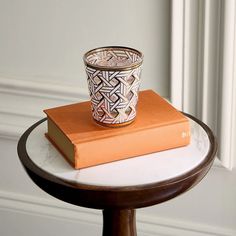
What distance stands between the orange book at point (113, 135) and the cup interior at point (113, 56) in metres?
0.06

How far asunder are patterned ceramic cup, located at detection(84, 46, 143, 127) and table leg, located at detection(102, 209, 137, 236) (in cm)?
12

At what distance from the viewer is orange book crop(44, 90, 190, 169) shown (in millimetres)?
749

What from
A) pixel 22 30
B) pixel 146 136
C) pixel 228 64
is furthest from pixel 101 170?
pixel 22 30

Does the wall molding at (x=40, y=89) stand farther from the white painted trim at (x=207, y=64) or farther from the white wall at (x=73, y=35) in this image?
the white painted trim at (x=207, y=64)

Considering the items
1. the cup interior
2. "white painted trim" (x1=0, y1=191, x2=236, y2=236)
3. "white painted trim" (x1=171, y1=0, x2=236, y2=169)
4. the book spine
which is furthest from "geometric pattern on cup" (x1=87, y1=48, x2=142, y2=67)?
"white painted trim" (x1=0, y1=191, x2=236, y2=236)

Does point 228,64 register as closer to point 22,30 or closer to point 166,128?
point 166,128

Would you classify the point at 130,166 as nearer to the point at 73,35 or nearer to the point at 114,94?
the point at 114,94

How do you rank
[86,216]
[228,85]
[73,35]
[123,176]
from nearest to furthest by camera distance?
[123,176]
[228,85]
[73,35]
[86,216]

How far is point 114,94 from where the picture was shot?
76 cm

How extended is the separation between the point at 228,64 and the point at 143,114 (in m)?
0.24

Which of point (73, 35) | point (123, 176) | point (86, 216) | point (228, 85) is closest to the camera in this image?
point (123, 176)

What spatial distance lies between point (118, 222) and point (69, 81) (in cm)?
38

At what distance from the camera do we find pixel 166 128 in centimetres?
78

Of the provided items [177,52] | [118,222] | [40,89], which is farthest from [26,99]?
[118,222]
